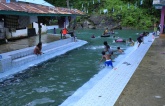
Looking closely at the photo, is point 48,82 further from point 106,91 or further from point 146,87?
point 146,87

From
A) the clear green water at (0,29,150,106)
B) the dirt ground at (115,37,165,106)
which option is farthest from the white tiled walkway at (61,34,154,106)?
the clear green water at (0,29,150,106)

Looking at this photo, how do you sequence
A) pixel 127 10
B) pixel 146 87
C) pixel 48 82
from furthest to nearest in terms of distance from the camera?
1. pixel 127 10
2. pixel 48 82
3. pixel 146 87

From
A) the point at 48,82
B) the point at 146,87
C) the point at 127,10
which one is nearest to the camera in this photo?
the point at 146,87

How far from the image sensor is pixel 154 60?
13008mm

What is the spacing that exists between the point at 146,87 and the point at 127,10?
4170 cm

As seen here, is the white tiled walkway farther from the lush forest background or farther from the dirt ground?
the lush forest background

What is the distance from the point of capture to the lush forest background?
4588cm

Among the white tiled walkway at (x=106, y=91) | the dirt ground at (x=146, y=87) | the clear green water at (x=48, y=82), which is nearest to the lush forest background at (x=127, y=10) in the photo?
the clear green water at (x=48, y=82)

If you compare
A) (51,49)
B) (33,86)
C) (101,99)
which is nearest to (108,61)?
(33,86)

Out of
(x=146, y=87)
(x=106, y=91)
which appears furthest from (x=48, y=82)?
(x=146, y=87)

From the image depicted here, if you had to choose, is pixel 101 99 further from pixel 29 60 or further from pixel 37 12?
pixel 37 12

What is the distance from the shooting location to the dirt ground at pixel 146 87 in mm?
6891

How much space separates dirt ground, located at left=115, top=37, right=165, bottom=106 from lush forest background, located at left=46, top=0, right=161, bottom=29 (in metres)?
35.0

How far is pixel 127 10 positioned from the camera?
157 ft
